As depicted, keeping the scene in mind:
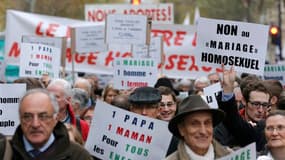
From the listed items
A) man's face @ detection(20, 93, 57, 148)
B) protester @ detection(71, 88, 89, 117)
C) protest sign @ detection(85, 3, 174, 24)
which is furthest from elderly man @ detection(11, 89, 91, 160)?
protest sign @ detection(85, 3, 174, 24)

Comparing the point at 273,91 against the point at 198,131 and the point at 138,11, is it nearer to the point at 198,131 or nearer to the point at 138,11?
the point at 198,131

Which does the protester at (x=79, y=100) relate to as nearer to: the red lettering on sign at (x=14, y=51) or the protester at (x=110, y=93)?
the protester at (x=110, y=93)

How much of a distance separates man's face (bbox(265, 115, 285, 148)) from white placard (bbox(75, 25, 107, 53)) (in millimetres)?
10707

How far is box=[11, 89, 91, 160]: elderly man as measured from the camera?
629 cm

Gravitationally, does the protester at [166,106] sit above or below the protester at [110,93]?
above

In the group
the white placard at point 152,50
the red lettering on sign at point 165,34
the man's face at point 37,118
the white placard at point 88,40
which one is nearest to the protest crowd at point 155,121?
the man's face at point 37,118

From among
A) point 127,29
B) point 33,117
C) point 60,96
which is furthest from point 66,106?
point 127,29

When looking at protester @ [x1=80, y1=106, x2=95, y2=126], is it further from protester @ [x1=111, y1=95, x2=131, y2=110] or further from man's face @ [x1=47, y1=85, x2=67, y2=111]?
man's face @ [x1=47, y1=85, x2=67, y2=111]

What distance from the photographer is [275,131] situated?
25.1ft

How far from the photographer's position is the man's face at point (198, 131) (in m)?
7.00

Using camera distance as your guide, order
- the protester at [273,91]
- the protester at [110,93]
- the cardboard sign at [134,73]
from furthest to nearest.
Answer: the cardboard sign at [134,73], the protester at [110,93], the protester at [273,91]

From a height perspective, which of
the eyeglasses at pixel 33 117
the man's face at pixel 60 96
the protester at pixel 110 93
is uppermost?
the eyeglasses at pixel 33 117

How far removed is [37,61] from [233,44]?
151 inches

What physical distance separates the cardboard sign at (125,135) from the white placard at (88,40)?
963cm
